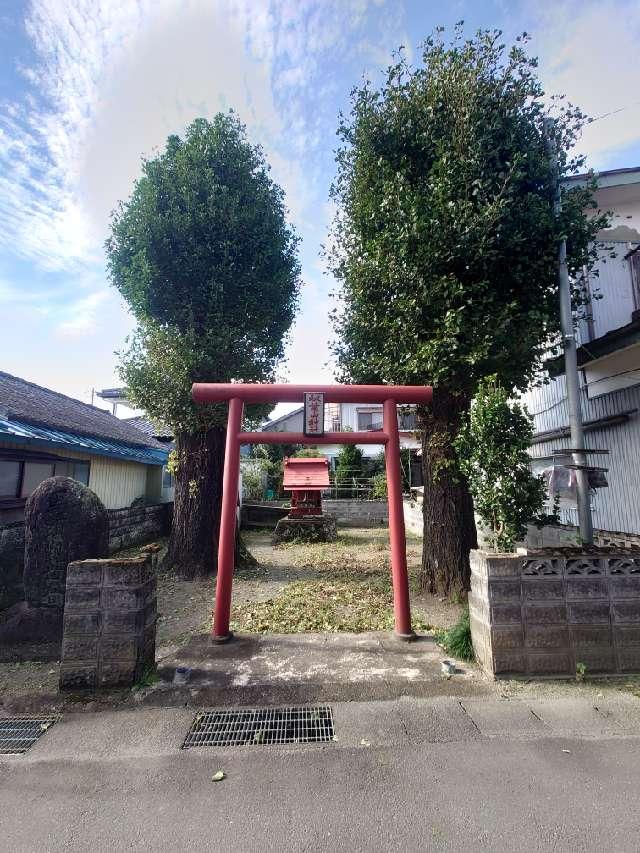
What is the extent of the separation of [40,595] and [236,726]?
381cm

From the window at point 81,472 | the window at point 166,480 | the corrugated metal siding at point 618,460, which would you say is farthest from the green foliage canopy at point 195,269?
the window at point 166,480

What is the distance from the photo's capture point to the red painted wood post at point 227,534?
5.50 metres

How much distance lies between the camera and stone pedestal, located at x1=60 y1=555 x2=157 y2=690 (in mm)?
4246

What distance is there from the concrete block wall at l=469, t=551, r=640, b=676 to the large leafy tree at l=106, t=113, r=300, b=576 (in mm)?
6499

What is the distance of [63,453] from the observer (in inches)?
406

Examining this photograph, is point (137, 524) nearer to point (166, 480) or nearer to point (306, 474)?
point (166, 480)

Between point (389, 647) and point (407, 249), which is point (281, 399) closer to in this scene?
point (407, 249)

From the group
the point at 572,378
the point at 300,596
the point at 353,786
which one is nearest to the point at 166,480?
the point at 300,596

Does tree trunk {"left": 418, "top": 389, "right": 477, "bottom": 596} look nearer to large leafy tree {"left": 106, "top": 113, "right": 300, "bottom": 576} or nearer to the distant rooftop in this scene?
large leafy tree {"left": 106, "top": 113, "right": 300, "bottom": 576}

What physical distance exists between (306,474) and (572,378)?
34.8 ft

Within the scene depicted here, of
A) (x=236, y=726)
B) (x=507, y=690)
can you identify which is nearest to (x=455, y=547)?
(x=507, y=690)

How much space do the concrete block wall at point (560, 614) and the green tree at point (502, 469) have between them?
611 millimetres

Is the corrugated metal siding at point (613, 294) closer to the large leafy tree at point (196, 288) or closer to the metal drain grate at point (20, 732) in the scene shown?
the large leafy tree at point (196, 288)

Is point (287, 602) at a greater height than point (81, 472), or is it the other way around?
point (81, 472)
